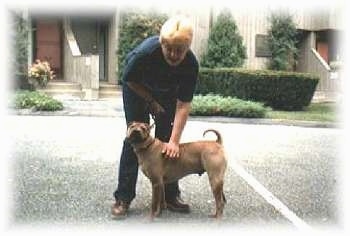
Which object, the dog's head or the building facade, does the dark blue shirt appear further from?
the building facade

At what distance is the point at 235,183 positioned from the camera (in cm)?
530

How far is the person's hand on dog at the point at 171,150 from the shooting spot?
3.87 metres

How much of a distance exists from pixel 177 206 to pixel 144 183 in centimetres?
92

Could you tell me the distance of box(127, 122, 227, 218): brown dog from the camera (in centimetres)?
384

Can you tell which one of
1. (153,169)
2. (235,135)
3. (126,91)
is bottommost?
(235,135)

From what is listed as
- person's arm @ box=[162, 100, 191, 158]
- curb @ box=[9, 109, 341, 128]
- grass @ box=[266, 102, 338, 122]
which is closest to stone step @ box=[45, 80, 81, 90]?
curb @ box=[9, 109, 341, 128]

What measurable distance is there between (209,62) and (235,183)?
10.7m

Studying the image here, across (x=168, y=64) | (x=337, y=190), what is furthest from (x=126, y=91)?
(x=337, y=190)

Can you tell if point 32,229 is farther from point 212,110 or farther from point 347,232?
point 212,110

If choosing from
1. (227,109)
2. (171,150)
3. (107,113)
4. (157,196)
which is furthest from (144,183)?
(227,109)

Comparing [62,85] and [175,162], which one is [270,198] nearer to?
[175,162]

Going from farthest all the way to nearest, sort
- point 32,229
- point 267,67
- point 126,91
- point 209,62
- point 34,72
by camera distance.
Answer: point 267,67, point 209,62, point 34,72, point 126,91, point 32,229

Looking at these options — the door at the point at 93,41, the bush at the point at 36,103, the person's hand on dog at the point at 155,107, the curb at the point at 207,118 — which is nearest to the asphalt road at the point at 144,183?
the person's hand on dog at the point at 155,107

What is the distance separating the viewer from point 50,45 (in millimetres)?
16047
